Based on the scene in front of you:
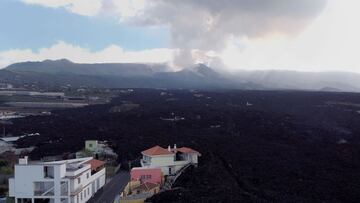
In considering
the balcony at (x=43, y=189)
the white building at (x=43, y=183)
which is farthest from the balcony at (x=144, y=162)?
the balcony at (x=43, y=189)

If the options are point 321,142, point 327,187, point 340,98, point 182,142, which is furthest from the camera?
point 340,98

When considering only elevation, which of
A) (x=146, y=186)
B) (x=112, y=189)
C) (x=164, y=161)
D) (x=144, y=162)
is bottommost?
(x=112, y=189)

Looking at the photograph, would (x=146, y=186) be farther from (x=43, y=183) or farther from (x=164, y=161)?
(x=43, y=183)

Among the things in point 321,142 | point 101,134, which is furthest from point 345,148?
point 101,134

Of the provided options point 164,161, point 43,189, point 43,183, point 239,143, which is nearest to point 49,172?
point 43,183

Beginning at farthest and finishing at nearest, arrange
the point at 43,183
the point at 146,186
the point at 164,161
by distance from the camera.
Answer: the point at 164,161, the point at 146,186, the point at 43,183

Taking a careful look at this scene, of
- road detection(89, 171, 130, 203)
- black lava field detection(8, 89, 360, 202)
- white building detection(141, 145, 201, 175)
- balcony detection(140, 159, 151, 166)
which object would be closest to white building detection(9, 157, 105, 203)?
road detection(89, 171, 130, 203)

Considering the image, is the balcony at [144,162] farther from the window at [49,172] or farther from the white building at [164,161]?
the window at [49,172]

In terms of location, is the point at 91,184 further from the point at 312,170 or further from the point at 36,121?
the point at 36,121
